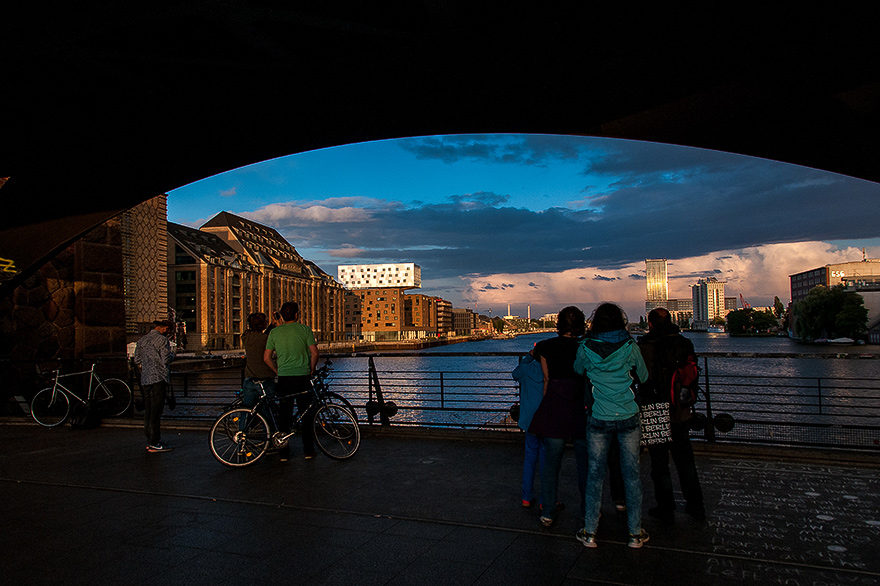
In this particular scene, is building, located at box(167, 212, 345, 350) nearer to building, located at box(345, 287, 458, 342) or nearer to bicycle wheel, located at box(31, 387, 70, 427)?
building, located at box(345, 287, 458, 342)

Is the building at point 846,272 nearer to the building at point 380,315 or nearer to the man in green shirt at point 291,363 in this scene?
the building at point 380,315

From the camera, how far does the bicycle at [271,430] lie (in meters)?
7.38

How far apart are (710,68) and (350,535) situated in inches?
202

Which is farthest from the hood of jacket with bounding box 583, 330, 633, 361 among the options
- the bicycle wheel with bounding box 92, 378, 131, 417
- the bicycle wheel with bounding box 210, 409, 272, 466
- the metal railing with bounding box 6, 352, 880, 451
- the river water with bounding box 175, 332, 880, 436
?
the bicycle wheel with bounding box 92, 378, 131, 417

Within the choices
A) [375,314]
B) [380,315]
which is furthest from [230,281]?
[375,314]

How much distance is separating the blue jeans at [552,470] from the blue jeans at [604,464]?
42cm

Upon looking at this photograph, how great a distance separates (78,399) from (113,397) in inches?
23.8

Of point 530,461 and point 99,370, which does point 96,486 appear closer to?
point 530,461

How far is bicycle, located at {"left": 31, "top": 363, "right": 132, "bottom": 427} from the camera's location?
10820 mm

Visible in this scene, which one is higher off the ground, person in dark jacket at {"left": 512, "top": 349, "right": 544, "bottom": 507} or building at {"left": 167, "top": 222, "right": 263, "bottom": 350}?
building at {"left": 167, "top": 222, "right": 263, "bottom": 350}

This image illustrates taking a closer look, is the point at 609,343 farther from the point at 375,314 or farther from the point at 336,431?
the point at 375,314

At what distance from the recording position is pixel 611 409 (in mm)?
4441

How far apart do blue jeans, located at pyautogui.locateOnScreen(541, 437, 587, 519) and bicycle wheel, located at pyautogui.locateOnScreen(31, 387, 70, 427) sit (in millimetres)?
9874

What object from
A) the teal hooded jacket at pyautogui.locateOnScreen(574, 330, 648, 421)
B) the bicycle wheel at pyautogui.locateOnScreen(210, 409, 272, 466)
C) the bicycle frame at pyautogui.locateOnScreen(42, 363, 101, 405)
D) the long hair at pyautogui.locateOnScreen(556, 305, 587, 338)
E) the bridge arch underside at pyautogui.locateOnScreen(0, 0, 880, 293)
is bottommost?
the bicycle wheel at pyautogui.locateOnScreen(210, 409, 272, 466)
